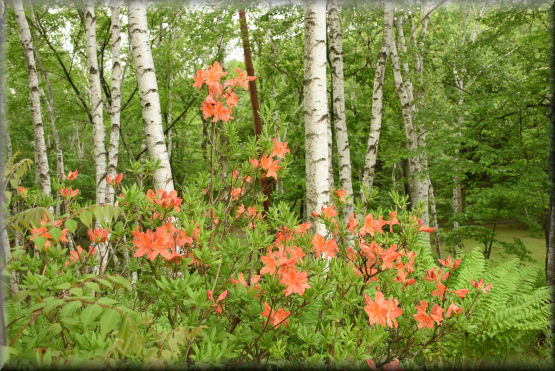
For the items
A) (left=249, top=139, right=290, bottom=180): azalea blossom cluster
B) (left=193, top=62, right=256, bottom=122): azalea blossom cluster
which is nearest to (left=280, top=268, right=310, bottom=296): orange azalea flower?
(left=249, top=139, right=290, bottom=180): azalea blossom cluster

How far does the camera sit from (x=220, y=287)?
1.68 m

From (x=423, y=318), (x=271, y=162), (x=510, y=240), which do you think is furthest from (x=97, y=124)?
(x=510, y=240)

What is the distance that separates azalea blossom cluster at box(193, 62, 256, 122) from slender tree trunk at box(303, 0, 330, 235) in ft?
3.94

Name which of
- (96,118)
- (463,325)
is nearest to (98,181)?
(96,118)

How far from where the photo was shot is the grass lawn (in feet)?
24.2

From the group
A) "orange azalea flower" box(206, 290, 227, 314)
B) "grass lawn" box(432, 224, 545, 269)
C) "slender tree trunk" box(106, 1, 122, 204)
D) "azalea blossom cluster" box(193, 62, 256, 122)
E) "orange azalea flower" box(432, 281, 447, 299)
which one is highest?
"slender tree trunk" box(106, 1, 122, 204)

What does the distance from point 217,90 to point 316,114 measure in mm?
1348

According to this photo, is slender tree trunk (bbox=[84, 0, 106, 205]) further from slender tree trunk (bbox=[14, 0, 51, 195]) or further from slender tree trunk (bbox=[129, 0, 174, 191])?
slender tree trunk (bbox=[129, 0, 174, 191])

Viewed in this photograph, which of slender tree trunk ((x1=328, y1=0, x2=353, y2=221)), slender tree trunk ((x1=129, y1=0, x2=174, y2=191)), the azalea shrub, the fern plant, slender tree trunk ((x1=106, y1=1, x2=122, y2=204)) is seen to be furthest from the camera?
slender tree trunk ((x1=106, y1=1, x2=122, y2=204))

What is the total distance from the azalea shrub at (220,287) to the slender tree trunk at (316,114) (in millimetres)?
567

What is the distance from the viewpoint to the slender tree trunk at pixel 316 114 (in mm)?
2893

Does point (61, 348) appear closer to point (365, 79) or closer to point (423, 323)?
point (423, 323)

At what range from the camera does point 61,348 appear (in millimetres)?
1425

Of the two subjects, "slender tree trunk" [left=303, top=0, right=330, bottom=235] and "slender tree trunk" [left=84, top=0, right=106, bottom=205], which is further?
"slender tree trunk" [left=84, top=0, right=106, bottom=205]
